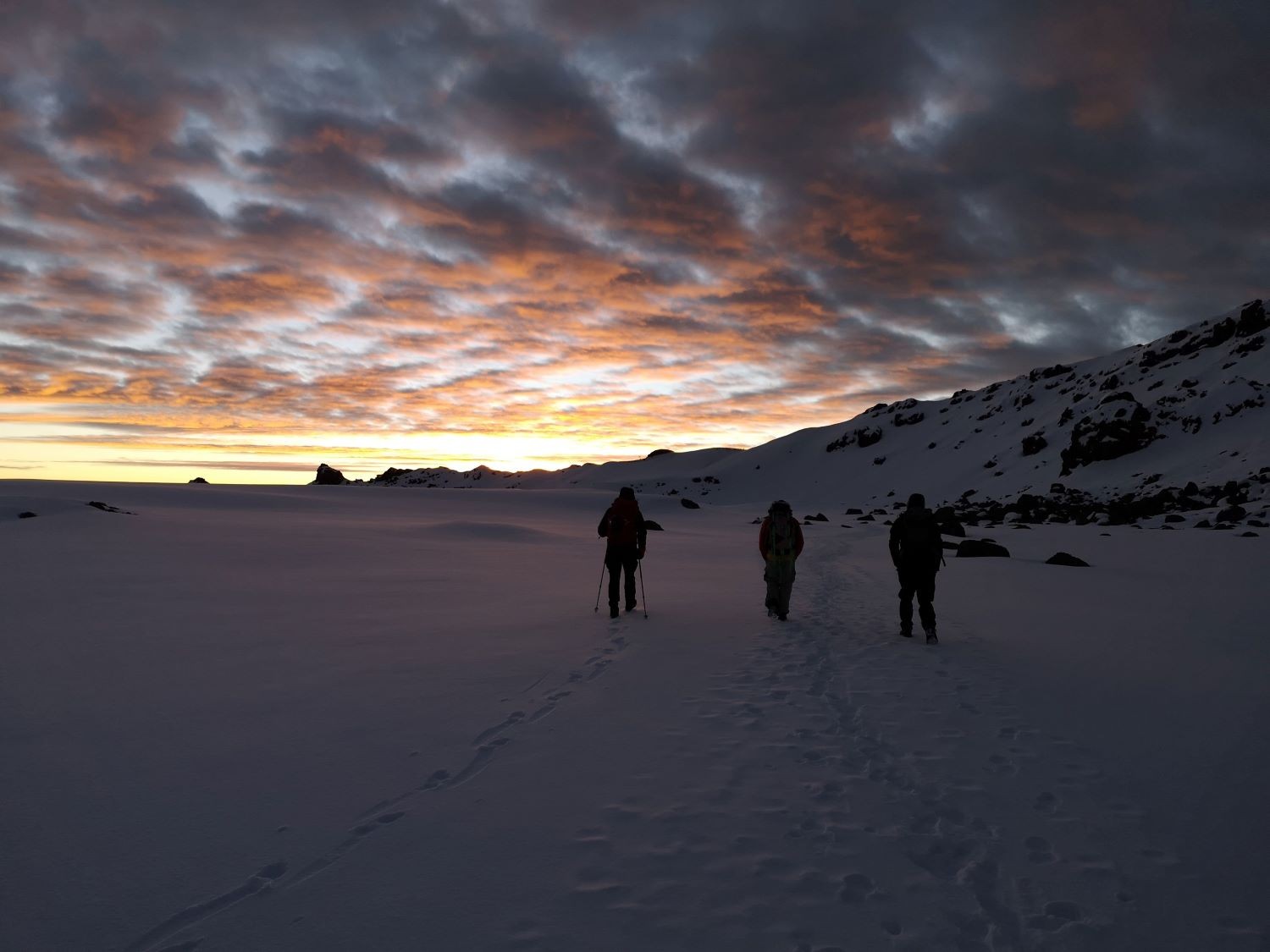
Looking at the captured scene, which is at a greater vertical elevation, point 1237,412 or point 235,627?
point 1237,412

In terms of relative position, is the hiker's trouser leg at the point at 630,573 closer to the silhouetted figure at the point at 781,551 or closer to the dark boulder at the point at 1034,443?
the silhouetted figure at the point at 781,551

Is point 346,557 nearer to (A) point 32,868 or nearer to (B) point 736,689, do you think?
(B) point 736,689

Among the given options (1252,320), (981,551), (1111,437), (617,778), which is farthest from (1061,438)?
(617,778)

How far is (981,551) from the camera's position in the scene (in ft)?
85.5

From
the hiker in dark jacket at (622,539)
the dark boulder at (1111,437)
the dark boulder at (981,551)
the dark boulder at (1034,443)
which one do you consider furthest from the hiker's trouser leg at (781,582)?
the dark boulder at (1034,443)

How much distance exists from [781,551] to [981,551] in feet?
54.0

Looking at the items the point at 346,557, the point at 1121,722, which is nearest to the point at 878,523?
the point at 346,557

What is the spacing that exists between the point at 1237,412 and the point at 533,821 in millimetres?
72306

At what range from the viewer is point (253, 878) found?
4.18m

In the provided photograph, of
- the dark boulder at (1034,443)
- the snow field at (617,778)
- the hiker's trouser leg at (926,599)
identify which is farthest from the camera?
the dark boulder at (1034,443)

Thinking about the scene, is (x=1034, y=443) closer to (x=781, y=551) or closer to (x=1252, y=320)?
(x=1252, y=320)

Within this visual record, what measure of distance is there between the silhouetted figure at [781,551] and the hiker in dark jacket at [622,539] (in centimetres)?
243

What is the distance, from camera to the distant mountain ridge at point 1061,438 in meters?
55.4

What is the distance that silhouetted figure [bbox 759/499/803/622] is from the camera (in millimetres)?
13172
